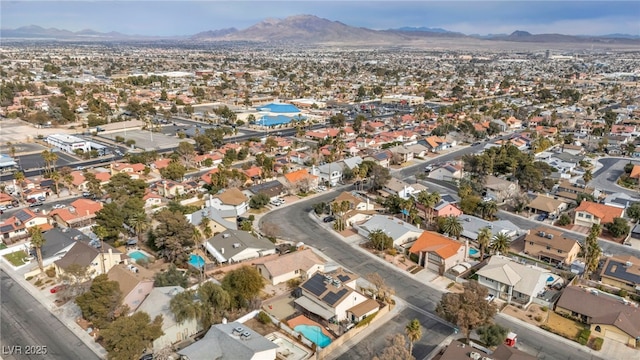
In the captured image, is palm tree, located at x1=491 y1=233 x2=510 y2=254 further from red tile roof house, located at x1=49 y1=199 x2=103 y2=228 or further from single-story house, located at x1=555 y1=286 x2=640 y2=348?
red tile roof house, located at x1=49 y1=199 x2=103 y2=228

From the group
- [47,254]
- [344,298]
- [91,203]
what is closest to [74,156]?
[91,203]

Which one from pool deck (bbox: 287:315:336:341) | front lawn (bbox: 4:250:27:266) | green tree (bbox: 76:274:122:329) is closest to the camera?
green tree (bbox: 76:274:122:329)

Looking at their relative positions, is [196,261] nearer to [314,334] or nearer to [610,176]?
[314,334]

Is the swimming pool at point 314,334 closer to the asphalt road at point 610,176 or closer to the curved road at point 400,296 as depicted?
the curved road at point 400,296

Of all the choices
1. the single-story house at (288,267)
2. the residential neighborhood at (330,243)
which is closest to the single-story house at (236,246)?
the residential neighborhood at (330,243)

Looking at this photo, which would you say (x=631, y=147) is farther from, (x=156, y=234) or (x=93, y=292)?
(x=93, y=292)

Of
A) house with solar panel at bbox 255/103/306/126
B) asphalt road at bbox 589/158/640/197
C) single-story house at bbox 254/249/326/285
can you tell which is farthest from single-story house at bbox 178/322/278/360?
house with solar panel at bbox 255/103/306/126

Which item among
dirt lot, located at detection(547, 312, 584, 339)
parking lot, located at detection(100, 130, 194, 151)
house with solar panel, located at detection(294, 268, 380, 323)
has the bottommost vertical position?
parking lot, located at detection(100, 130, 194, 151)
